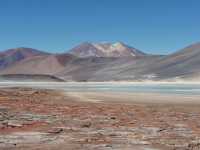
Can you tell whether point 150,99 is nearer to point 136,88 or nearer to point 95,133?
point 95,133

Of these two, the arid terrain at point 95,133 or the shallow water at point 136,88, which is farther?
the shallow water at point 136,88

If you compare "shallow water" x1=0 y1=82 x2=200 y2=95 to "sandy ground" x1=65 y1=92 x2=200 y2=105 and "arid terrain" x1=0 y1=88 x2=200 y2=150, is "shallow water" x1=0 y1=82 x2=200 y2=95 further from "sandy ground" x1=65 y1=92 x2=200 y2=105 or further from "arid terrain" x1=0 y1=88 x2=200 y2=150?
"arid terrain" x1=0 y1=88 x2=200 y2=150

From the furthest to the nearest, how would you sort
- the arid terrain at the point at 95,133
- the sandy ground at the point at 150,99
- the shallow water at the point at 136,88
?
the shallow water at the point at 136,88 < the sandy ground at the point at 150,99 < the arid terrain at the point at 95,133

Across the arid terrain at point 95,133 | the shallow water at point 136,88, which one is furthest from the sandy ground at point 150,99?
the arid terrain at point 95,133

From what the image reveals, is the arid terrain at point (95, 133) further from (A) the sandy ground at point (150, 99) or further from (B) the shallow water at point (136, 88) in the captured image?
(B) the shallow water at point (136, 88)

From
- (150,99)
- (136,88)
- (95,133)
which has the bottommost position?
(95,133)

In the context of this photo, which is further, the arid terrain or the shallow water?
the shallow water

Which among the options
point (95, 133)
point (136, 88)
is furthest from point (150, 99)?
point (136, 88)

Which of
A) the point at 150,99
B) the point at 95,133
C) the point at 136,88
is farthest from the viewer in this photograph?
the point at 136,88

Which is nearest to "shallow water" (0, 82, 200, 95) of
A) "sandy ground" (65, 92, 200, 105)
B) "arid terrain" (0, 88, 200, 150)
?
"sandy ground" (65, 92, 200, 105)

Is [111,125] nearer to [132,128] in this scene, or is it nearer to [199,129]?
[132,128]

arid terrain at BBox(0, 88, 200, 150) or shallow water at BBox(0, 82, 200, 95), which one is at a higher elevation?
shallow water at BBox(0, 82, 200, 95)
